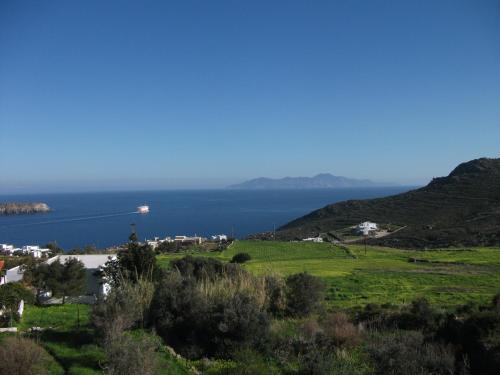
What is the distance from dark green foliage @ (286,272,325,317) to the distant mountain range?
35.6 m

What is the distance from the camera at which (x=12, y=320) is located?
16.6 m

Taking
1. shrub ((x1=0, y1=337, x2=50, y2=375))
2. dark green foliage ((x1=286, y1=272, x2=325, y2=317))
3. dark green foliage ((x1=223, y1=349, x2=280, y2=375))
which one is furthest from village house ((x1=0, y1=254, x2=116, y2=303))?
shrub ((x1=0, y1=337, x2=50, y2=375))

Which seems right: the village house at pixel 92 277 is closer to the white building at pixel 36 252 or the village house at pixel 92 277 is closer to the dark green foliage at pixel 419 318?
the dark green foliage at pixel 419 318

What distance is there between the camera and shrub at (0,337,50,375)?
30.3 feet

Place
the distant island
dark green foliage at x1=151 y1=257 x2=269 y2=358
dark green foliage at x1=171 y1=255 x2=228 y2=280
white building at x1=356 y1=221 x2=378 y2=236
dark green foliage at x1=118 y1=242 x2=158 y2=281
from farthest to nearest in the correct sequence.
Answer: the distant island, white building at x1=356 y1=221 x2=378 y2=236, dark green foliage at x1=171 y1=255 x2=228 y2=280, dark green foliage at x1=118 y1=242 x2=158 y2=281, dark green foliage at x1=151 y1=257 x2=269 y2=358

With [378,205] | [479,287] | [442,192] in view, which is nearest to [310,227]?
[378,205]

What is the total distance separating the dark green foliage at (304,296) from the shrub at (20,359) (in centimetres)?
1024

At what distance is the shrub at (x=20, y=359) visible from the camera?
9.23 meters

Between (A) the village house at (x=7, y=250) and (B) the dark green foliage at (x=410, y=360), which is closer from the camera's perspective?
(B) the dark green foliage at (x=410, y=360)

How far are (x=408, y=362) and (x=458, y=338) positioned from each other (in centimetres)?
421

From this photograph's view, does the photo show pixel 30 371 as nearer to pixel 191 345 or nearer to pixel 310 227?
pixel 191 345

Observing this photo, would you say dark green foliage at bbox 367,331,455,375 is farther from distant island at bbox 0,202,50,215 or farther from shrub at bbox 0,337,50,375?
distant island at bbox 0,202,50,215

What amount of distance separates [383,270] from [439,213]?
48.6 metres

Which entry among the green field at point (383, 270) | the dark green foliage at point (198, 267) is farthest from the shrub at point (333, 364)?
the dark green foliage at point (198, 267)
